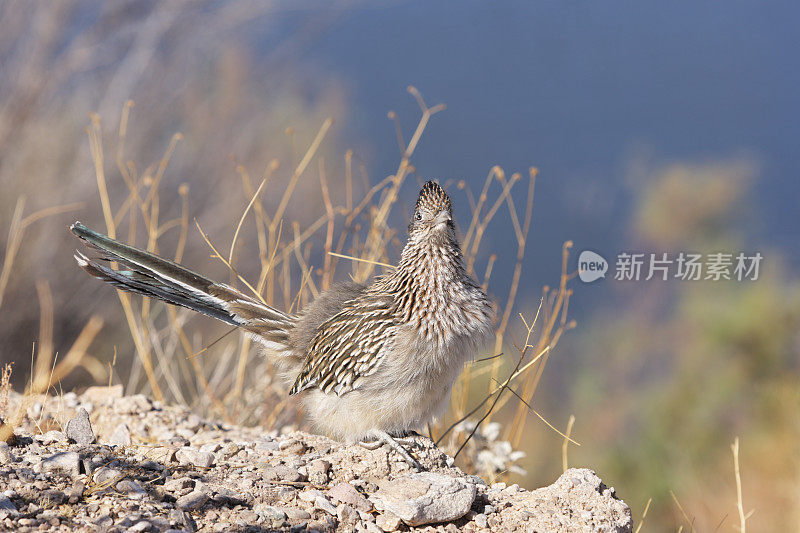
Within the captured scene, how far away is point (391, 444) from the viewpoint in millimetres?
3500

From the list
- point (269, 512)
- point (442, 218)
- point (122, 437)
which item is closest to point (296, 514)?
point (269, 512)

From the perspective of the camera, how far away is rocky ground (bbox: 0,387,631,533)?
2672 millimetres

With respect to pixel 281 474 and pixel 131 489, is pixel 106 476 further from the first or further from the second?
pixel 281 474

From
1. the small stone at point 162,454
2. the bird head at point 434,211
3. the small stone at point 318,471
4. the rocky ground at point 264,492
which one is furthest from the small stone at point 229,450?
the bird head at point 434,211

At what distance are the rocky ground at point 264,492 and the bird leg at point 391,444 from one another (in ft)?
0.11

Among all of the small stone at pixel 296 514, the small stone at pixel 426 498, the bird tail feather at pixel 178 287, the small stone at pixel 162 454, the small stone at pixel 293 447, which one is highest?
the bird tail feather at pixel 178 287

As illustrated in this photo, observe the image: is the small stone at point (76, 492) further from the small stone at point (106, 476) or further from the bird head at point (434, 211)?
the bird head at point (434, 211)

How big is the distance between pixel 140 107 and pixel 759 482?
688 centimetres

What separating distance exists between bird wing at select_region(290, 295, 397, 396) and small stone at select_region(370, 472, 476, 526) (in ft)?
2.17

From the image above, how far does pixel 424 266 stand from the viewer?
3.60 meters

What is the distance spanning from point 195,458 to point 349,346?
2.76 ft

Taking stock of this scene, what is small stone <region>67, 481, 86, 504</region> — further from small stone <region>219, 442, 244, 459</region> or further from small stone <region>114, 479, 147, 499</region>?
small stone <region>219, 442, 244, 459</region>

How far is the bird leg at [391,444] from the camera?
11.2 ft

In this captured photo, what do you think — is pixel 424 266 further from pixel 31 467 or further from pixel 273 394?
pixel 273 394
